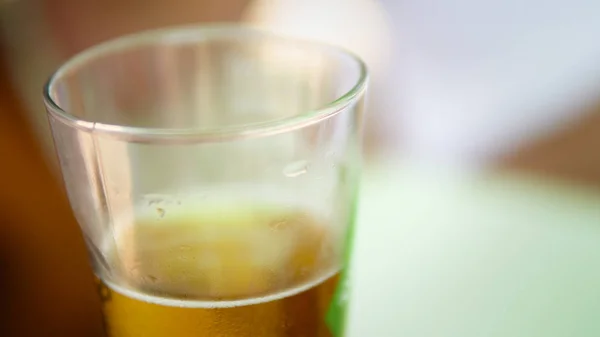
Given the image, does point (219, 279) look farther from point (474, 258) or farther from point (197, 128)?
point (474, 258)

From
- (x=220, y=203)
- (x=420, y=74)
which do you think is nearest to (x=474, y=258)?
(x=220, y=203)

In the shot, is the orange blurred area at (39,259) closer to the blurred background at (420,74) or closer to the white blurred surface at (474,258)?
the blurred background at (420,74)

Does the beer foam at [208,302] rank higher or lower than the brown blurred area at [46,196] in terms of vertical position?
higher

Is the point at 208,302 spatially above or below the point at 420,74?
above

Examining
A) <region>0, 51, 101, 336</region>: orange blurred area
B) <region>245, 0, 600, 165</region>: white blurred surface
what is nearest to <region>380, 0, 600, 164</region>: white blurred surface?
<region>245, 0, 600, 165</region>: white blurred surface

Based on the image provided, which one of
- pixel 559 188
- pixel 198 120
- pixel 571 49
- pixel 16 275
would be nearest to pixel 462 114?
pixel 571 49

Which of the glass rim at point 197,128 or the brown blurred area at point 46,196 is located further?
the brown blurred area at point 46,196

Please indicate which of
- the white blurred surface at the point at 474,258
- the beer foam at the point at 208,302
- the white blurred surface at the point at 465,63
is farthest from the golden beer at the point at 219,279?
the white blurred surface at the point at 465,63
